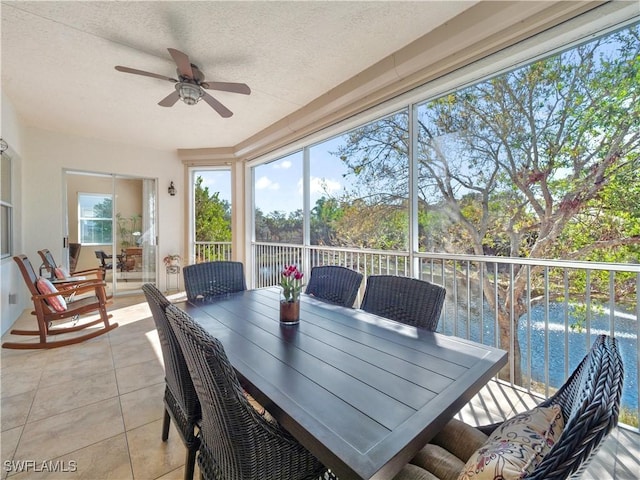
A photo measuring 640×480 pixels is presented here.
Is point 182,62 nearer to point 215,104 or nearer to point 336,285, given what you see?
point 215,104

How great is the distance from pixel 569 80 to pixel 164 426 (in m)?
3.56

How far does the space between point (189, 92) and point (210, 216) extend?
11.4 feet

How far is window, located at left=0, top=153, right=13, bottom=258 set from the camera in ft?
12.3

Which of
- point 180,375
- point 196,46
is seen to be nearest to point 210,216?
point 196,46

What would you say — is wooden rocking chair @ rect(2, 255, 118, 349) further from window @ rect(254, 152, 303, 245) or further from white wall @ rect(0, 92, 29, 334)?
window @ rect(254, 152, 303, 245)

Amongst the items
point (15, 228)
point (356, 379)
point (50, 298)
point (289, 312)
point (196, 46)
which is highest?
point (196, 46)

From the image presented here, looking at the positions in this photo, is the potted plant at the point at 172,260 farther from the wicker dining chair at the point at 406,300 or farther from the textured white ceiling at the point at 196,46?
the wicker dining chair at the point at 406,300

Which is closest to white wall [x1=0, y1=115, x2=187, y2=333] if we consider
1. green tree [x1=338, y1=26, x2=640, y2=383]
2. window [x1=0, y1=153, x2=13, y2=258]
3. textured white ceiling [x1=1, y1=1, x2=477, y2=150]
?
window [x1=0, y1=153, x2=13, y2=258]

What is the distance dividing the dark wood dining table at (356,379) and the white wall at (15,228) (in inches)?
140

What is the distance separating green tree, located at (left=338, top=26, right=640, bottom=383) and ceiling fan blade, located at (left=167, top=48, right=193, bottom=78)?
208 cm

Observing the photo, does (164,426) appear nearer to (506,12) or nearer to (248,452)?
(248,452)

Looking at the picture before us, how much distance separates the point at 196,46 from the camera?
261 centimetres

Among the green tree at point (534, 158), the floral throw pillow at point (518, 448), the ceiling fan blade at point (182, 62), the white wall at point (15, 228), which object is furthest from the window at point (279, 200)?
the floral throw pillow at point (518, 448)

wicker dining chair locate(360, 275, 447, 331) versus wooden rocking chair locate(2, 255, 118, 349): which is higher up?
wicker dining chair locate(360, 275, 447, 331)
